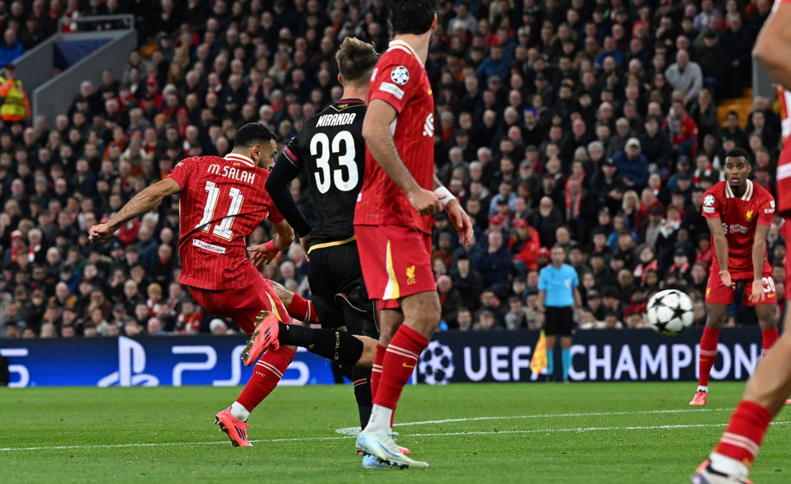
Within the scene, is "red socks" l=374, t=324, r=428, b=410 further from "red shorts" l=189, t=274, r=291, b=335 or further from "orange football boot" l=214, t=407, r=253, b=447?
"red shorts" l=189, t=274, r=291, b=335

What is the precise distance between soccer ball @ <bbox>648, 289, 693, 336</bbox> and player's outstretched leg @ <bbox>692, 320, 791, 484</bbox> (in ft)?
28.4

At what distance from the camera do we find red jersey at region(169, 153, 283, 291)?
8.43 meters

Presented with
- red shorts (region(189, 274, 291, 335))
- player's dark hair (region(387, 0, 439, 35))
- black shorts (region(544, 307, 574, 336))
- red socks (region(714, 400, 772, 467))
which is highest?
player's dark hair (region(387, 0, 439, 35))

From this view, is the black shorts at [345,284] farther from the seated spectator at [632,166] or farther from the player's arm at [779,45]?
the seated spectator at [632,166]

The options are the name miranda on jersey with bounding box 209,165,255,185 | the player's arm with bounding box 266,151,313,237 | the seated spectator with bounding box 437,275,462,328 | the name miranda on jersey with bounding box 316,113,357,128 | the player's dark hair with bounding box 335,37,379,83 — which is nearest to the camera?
the player's dark hair with bounding box 335,37,379,83

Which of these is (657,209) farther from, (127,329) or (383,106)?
(383,106)


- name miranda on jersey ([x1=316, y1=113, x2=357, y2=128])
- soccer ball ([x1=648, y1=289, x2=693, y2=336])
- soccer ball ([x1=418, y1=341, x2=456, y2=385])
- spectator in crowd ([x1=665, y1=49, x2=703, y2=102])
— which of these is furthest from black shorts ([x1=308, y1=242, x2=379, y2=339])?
Result: spectator in crowd ([x1=665, y1=49, x2=703, y2=102])

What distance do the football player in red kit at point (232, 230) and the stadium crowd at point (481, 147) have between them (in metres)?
9.63

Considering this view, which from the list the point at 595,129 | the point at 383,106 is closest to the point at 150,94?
the point at 595,129

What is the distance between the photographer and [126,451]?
24.0ft

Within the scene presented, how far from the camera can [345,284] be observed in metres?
7.31

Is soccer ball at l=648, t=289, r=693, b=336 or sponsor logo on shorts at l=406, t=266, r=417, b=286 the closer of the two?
sponsor logo on shorts at l=406, t=266, r=417, b=286

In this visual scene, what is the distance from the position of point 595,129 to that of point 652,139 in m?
1.00

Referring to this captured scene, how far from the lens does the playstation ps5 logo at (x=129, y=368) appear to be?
18797 mm
